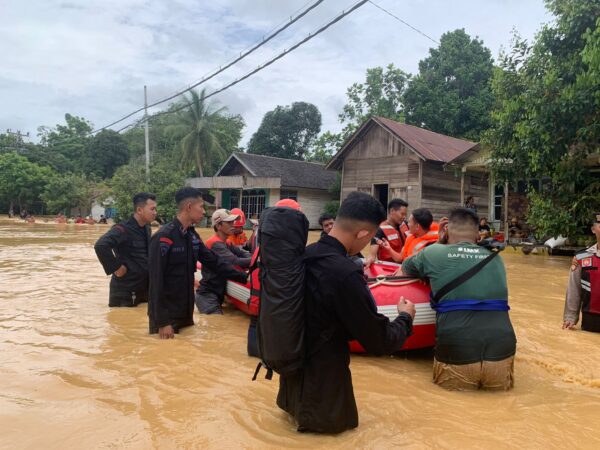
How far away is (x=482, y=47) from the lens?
3147 cm

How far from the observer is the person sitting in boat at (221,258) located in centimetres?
589

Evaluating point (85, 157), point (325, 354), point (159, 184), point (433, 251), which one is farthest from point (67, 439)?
point (85, 157)

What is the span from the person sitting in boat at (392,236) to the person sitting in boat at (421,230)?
2.13 feet

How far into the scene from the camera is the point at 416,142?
20.4 m

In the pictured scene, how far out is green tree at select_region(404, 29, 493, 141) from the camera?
28266mm

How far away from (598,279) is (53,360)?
524cm

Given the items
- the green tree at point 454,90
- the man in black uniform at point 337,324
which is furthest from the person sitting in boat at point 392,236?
the green tree at point 454,90

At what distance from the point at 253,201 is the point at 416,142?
12.8m

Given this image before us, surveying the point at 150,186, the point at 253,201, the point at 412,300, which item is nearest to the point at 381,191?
the point at 253,201

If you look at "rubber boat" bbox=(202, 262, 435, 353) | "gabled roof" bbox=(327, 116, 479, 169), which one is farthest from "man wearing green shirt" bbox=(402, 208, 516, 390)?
"gabled roof" bbox=(327, 116, 479, 169)

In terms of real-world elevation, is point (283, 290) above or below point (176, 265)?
above

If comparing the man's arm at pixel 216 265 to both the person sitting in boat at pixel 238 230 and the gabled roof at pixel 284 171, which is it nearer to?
the person sitting in boat at pixel 238 230

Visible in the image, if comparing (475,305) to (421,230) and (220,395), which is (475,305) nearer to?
(220,395)

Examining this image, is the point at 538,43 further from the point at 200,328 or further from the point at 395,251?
the point at 200,328
